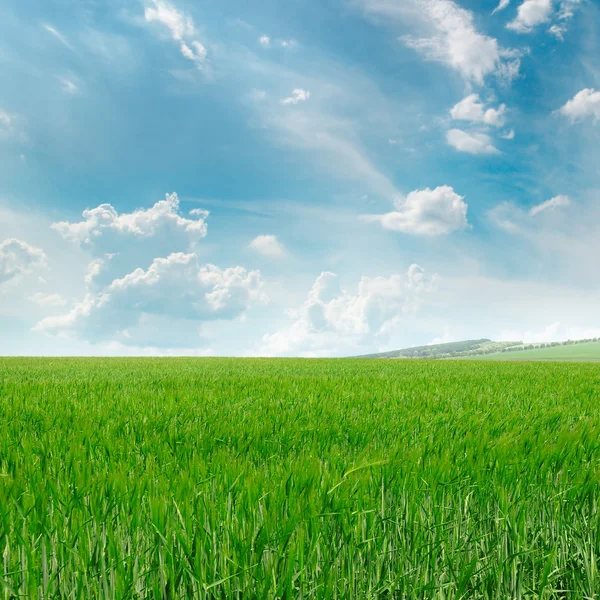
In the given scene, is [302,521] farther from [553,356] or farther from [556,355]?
[556,355]

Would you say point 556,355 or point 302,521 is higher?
point 302,521

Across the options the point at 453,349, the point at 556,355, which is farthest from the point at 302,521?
the point at 453,349

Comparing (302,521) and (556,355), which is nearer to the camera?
(302,521)

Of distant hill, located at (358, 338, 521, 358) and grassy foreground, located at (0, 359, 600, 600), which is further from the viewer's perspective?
distant hill, located at (358, 338, 521, 358)

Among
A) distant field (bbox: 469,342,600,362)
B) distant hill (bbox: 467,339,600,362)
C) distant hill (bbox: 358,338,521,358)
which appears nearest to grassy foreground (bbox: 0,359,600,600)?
distant hill (bbox: 467,339,600,362)

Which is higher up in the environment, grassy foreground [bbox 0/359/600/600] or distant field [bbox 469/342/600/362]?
grassy foreground [bbox 0/359/600/600]

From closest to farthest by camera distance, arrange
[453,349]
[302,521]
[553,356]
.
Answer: [302,521], [553,356], [453,349]

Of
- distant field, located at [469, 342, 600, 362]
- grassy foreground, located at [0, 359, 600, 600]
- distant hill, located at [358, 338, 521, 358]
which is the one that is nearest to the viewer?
grassy foreground, located at [0, 359, 600, 600]

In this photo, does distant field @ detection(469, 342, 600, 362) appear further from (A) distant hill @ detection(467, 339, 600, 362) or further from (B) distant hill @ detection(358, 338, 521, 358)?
(B) distant hill @ detection(358, 338, 521, 358)

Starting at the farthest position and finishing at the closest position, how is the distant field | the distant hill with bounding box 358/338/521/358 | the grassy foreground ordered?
the distant hill with bounding box 358/338/521/358
the distant field
the grassy foreground

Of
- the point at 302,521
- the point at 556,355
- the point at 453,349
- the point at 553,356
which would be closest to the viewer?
the point at 302,521

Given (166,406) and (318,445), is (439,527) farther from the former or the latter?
A: (166,406)

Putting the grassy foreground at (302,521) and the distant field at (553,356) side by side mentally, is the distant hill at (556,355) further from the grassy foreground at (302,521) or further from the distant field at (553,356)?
the grassy foreground at (302,521)

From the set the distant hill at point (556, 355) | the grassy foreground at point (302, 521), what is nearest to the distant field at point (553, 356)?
the distant hill at point (556, 355)
